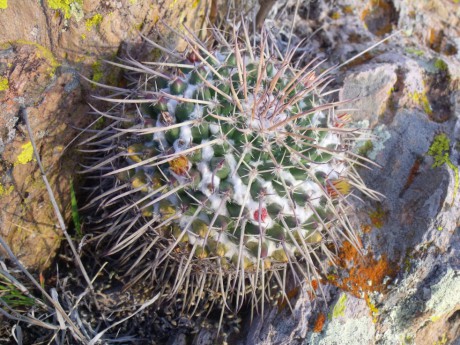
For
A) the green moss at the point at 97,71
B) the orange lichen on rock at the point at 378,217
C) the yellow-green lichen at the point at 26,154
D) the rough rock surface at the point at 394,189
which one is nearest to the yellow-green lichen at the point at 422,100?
the rough rock surface at the point at 394,189

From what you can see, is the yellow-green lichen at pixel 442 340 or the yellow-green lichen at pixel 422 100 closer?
the yellow-green lichen at pixel 442 340

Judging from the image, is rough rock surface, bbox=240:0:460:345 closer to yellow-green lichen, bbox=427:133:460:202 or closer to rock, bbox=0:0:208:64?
yellow-green lichen, bbox=427:133:460:202

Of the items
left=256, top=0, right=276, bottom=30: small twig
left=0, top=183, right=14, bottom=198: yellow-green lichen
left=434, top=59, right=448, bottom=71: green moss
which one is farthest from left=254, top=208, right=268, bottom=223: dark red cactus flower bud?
left=434, top=59, right=448, bottom=71: green moss

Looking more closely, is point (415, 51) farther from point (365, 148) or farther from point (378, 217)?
point (378, 217)

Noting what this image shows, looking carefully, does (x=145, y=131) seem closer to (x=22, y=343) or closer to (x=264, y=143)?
(x=264, y=143)

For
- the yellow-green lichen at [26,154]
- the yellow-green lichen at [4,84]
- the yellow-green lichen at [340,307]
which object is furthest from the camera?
the yellow-green lichen at [340,307]

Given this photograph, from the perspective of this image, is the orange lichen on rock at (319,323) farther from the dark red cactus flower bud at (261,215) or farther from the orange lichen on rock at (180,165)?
the orange lichen on rock at (180,165)

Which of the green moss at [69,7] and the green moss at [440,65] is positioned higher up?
the green moss at [69,7]
